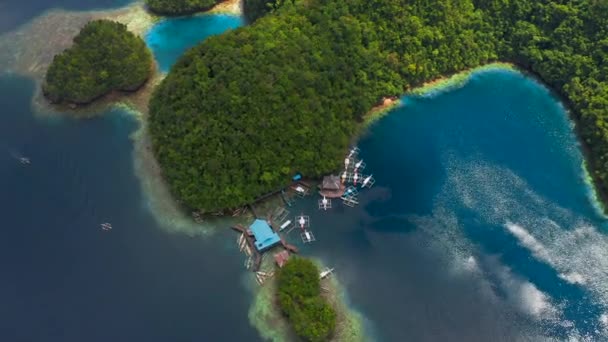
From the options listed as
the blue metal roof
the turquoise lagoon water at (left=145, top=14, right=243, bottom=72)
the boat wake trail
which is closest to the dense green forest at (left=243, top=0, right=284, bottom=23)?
the turquoise lagoon water at (left=145, top=14, right=243, bottom=72)

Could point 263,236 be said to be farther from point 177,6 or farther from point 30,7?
point 30,7

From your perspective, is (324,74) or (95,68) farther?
(95,68)

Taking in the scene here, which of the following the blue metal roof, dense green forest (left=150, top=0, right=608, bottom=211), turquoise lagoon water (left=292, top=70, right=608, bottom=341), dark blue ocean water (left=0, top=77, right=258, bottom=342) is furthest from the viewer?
dense green forest (left=150, top=0, right=608, bottom=211)

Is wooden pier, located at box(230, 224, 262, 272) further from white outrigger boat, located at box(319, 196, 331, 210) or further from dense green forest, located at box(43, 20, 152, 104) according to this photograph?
dense green forest, located at box(43, 20, 152, 104)

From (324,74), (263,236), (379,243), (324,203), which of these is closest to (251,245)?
(263,236)

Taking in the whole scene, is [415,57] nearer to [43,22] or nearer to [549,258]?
[549,258]

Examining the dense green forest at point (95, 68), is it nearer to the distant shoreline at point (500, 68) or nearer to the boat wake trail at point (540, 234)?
the distant shoreline at point (500, 68)

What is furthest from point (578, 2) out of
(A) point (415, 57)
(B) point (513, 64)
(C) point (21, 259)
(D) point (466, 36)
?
(C) point (21, 259)
